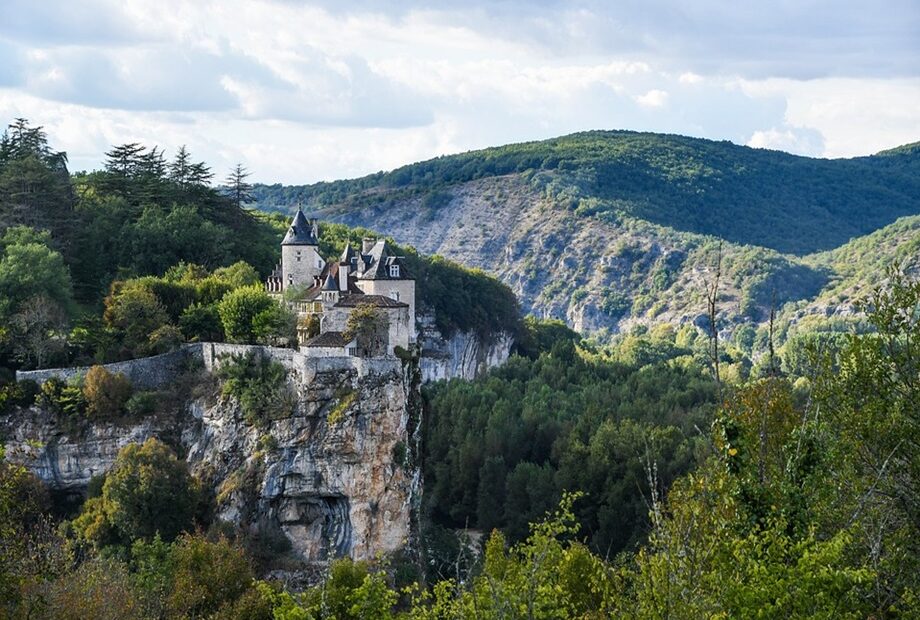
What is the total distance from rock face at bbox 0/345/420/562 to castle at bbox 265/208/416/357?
176cm

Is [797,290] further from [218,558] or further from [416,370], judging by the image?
[218,558]

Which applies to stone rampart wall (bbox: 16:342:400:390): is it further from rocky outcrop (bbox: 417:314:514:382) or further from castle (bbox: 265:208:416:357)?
rocky outcrop (bbox: 417:314:514:382)

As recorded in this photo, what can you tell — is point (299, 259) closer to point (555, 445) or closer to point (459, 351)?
point (555, 445)

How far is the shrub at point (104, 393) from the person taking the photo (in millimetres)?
51219

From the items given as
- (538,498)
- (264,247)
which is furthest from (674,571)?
A: (264,247)

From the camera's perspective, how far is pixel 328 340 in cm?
5144

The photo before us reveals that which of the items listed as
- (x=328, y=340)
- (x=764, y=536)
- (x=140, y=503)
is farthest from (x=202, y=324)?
(x=764, y=536)

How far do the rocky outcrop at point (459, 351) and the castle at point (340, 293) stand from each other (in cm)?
3125

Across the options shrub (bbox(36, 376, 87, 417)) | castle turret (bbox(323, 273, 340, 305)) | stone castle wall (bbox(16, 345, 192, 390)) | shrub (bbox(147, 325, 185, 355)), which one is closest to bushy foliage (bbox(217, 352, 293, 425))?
stone castle wall (bbox(16, 345, 192, 390))

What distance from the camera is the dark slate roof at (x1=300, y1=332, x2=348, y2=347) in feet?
168

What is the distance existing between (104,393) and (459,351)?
173 feet

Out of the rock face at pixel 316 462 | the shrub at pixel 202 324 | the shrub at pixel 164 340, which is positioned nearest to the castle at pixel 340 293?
the rock face at pixel 316 462

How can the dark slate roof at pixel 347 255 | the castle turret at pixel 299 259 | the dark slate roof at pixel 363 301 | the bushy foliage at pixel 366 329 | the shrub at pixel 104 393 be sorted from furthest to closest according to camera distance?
the dark slate roof at pixel 347 255
the castle turret at pixel 299 259
the dark slate roof at pixel 363 301
the bushy foliage at pixel 366 329
the shrub at pixel 104 393

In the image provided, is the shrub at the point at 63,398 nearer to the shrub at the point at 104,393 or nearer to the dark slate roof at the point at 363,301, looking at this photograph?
the shrub at the point at 104,393
